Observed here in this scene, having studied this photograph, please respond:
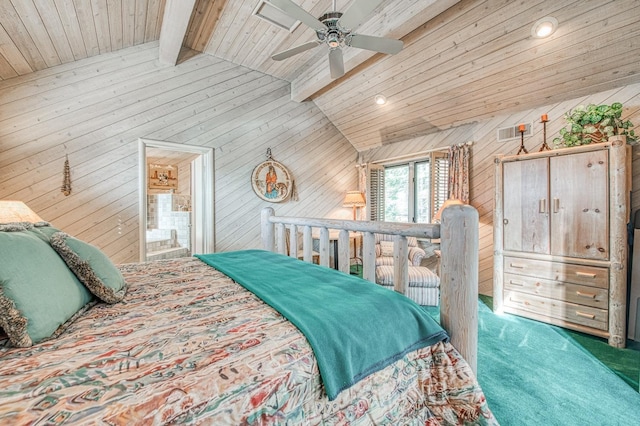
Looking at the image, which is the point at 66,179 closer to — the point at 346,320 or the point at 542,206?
the point at 346,320

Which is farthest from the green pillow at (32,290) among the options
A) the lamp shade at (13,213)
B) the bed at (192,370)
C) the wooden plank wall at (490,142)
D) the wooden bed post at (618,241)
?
the wooden plank wall at (490,142)

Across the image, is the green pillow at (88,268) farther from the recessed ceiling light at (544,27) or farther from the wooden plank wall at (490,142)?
the wooden plank wall at (490,142)

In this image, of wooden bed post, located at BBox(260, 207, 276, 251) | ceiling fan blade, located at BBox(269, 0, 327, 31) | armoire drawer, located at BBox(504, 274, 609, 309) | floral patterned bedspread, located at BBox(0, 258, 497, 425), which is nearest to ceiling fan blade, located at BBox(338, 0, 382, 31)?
ceiling fan blade, located at BBox(269, 0, 327, 31)

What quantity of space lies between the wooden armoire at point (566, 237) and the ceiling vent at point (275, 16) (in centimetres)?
265

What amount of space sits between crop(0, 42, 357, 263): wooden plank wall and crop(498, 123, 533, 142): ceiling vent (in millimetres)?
2893

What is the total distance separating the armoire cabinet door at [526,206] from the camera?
2770mm

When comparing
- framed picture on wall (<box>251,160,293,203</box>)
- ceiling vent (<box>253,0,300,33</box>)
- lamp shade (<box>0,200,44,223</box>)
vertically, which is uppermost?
ceiling vent (<box>253,0,300,33</box>)

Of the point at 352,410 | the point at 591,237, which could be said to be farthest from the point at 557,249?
the point at 352,410

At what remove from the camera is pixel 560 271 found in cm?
269

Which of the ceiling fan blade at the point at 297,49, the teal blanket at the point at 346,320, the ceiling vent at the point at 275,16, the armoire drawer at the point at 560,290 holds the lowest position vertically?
the armoire drawer at the point at 560,290

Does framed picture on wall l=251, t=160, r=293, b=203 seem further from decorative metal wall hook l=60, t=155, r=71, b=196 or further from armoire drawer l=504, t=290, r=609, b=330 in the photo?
armoire drawer l=504, t=290, r=609, b=330

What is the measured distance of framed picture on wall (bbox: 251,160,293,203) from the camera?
4.17 metres

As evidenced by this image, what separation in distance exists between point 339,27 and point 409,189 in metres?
2.99

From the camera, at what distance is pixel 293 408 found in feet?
2.69
